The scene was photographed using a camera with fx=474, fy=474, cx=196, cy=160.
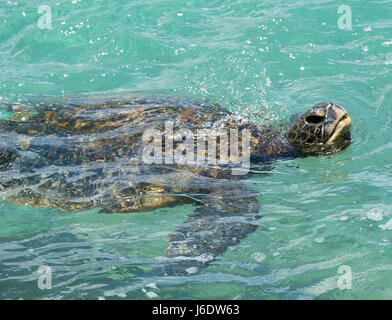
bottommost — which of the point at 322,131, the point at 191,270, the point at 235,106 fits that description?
the point at 191,270

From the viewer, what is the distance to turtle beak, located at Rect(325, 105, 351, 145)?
5594 millimetres

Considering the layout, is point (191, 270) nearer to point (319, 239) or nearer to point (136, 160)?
point (319, 239)

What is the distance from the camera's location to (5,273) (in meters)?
4.15

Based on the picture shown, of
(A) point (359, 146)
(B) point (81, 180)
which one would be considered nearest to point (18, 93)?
A: (B) point (81, 180)

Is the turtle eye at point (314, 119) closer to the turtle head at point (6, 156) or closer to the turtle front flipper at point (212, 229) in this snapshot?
the turtle front flipper at point (212, 229)

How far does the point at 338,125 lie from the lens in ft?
18.4

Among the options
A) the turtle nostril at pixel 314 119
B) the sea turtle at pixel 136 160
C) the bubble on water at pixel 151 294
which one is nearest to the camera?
the bubble on water at pixel 151 294

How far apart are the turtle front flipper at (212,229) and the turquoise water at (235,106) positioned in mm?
98

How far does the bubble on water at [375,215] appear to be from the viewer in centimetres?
449

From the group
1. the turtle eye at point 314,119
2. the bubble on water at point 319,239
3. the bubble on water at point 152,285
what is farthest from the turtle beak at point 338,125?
the bubble on water at point 152,285

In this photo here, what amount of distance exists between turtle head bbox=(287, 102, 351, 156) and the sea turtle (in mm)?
12

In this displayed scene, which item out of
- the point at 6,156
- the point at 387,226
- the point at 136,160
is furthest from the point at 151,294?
the point at 6,156

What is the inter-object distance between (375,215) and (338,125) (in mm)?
1436
